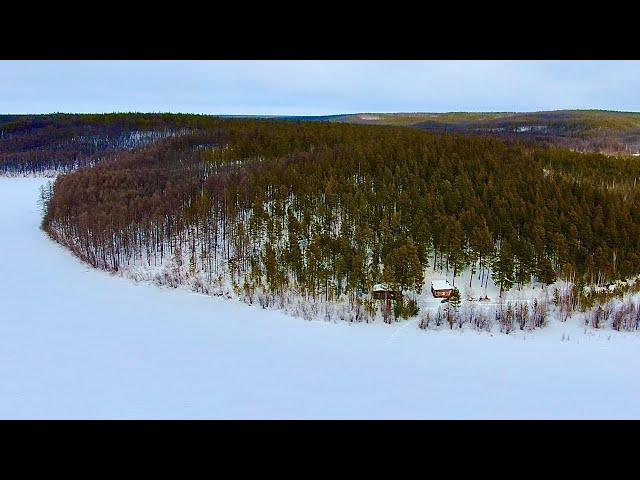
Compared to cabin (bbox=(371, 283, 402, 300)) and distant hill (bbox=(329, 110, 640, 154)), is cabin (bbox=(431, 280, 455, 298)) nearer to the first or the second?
cabin (bbox=(371, 283, 402, 300))

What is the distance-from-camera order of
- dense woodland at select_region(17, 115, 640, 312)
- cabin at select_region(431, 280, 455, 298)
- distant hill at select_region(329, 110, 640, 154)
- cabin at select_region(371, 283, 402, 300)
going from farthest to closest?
distant hill at select_region(329, 110, 640, 154) < dense woodland at select_region(17, 115, 640, 312) < cabin at select_region(431, 280, 455, 298) < cabin at select_region(371, 283, 402, 300)

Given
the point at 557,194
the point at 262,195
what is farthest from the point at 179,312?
the point at 557,194

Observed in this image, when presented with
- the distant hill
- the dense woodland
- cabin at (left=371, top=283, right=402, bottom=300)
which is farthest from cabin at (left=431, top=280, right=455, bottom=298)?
the distant hill

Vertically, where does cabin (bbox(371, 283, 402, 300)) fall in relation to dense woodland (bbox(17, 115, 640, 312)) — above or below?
below

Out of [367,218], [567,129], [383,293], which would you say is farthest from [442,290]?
[567,129]

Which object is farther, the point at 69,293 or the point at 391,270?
the point at 69,293

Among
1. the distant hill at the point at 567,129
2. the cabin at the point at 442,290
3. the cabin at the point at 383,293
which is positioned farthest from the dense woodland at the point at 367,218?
the distant hill at the point at 567,129

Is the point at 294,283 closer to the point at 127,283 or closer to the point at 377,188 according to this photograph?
the point at 127,283
